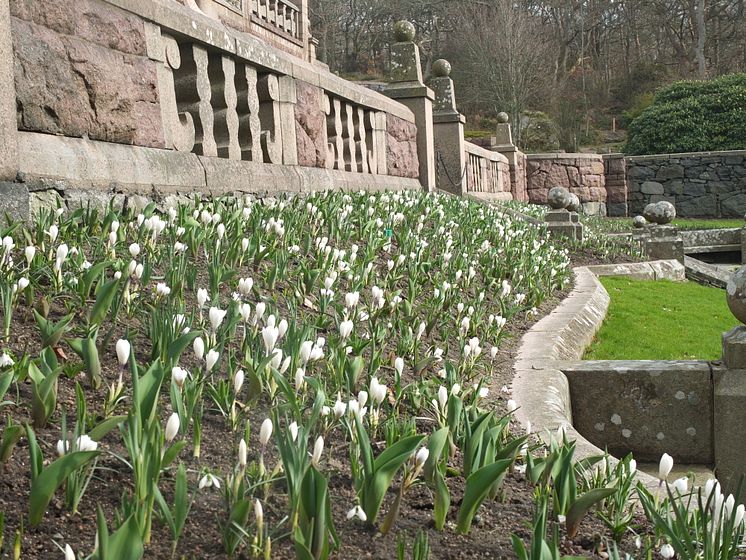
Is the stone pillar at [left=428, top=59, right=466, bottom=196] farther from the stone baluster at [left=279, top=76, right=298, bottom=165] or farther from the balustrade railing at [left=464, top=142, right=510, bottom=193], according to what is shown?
the stone baluster at [left=279, top=76, right=298, bottom=165]

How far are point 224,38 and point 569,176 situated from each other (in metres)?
22.0

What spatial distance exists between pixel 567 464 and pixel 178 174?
12.9 ft

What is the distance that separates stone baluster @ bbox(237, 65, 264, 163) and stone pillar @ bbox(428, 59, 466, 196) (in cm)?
844

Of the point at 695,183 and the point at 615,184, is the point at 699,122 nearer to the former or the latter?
the point at 695,183

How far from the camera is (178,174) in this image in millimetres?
5363

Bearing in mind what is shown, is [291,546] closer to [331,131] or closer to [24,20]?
[24,20]

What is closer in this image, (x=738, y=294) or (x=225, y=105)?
(x=738, y=294)

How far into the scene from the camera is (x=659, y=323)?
750cm

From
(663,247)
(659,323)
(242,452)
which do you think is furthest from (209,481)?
(663,247)

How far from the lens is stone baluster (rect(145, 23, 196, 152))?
519cm

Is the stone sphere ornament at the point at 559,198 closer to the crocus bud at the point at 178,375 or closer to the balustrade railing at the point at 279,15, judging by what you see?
the balustrade railing at the point at 279,15

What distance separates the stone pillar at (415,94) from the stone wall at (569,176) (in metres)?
14.2

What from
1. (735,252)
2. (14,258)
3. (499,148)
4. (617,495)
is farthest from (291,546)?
(499,148)

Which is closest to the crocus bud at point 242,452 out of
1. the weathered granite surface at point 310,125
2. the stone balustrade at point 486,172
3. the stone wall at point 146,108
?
the stone wall at point 146,108
